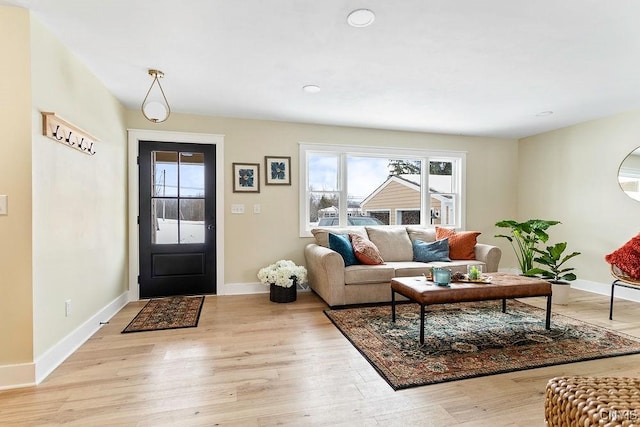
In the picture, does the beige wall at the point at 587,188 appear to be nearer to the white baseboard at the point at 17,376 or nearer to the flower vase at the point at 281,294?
the flower vase at the point at 281,294

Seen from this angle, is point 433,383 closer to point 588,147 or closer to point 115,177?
point 115,177

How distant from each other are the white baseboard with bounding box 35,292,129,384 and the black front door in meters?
0.74

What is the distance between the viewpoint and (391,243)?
177 inches

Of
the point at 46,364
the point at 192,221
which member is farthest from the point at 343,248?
the point at 46,364

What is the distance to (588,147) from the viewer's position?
4.50 meters

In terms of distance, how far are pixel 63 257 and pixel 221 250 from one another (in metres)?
1.94

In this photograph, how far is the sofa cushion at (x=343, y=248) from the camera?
3.85m

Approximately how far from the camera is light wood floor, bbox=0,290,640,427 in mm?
1720

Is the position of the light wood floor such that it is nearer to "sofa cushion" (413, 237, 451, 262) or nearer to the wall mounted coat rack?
the wall mounted coat rack

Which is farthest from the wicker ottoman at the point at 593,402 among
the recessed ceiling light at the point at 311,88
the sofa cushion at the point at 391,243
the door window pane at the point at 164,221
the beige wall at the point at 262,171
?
the door window pane at the point at 164,221

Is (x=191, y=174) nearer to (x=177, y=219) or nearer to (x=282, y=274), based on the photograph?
(x=177, y=219)

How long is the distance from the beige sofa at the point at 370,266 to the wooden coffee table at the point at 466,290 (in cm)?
75

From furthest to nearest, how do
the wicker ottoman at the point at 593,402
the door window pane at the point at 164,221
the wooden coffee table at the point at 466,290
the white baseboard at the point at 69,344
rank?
the door window pane at the point at 164,221, the wooden coffee table at the point at 466,290, the white baseboard at the point at 69,344, the wicker ottoman at the point at 593,402

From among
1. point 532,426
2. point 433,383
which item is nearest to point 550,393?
point 532,426
